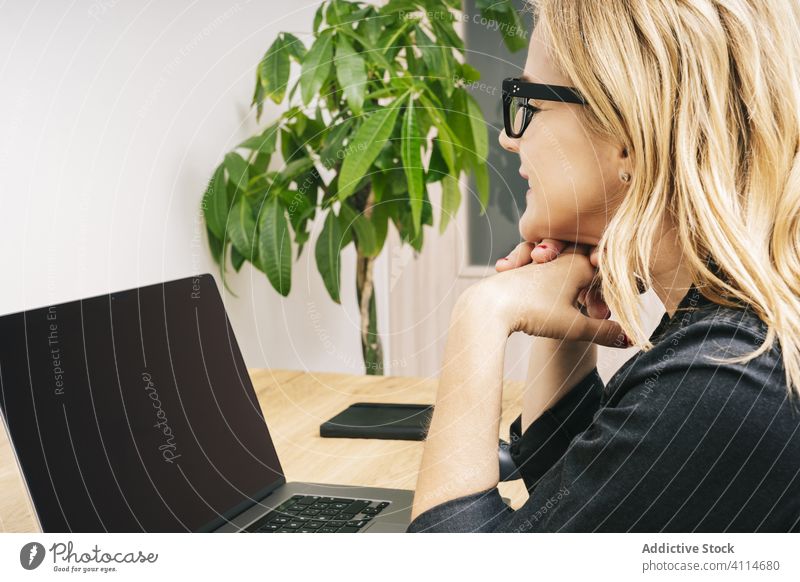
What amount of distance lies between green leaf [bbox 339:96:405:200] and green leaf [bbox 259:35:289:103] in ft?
0.44

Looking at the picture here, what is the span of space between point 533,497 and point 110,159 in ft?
2.64

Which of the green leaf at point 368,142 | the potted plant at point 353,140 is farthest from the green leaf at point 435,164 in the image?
the green leaf at point 368,142

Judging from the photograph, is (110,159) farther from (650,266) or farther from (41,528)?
(650,266)

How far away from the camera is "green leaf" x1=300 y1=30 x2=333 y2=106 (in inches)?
45.6

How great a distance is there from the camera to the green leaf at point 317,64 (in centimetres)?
116

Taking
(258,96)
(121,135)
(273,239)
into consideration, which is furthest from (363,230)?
(121,135)

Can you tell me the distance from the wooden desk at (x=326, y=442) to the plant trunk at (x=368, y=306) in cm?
32

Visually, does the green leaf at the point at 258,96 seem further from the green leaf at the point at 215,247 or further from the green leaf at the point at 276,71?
the green leaf at the point at 215,247

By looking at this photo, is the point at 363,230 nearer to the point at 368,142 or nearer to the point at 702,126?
the point at 368,142

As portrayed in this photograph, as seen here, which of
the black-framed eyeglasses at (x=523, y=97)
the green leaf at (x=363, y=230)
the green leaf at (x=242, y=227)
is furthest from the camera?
the green leaf at (x=363, y=230)

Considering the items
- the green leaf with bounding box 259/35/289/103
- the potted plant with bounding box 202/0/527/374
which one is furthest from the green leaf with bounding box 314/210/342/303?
the green leaf with bounding box 259/35/289/103

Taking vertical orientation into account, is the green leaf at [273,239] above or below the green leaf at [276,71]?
below

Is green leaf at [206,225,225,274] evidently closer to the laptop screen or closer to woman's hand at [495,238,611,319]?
the laptop screen

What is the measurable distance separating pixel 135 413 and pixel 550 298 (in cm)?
35
